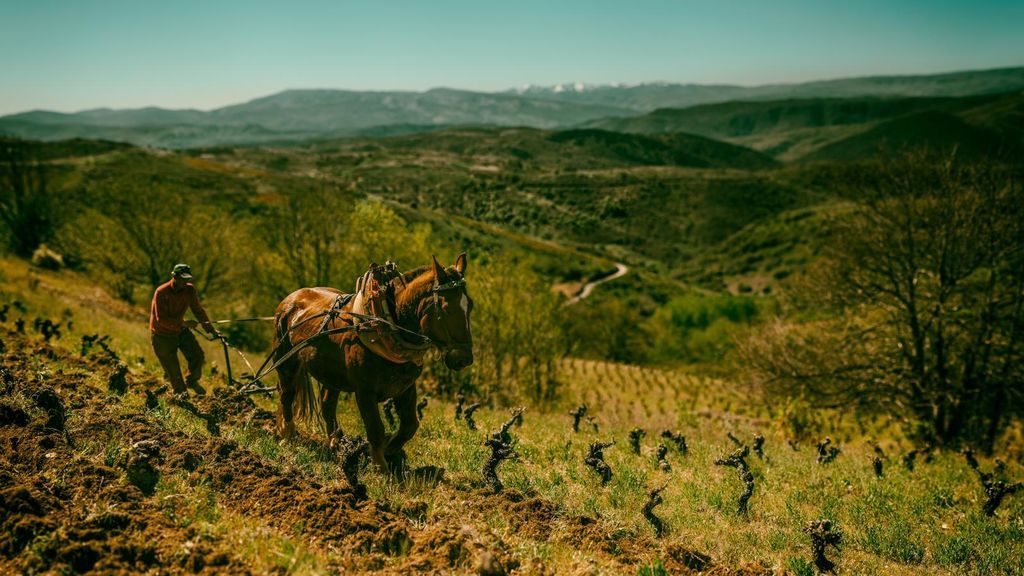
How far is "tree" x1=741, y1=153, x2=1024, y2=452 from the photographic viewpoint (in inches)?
694

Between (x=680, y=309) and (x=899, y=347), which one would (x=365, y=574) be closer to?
(x=899, y=347)

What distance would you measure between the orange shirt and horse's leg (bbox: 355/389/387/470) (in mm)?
4018

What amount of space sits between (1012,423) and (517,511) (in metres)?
21.8

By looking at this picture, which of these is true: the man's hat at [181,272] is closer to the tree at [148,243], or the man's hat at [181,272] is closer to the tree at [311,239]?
the tree at [311,239]

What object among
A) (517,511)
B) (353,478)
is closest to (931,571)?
(517,511)

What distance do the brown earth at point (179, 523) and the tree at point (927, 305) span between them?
16.9m

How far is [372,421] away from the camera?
704 cm

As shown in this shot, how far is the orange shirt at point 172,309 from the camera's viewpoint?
30.7ft

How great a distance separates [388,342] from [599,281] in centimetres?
8571

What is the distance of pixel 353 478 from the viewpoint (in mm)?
6176

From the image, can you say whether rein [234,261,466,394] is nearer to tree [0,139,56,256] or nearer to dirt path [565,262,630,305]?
tree [0,139,56,256]

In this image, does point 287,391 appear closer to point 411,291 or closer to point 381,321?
point 381,321

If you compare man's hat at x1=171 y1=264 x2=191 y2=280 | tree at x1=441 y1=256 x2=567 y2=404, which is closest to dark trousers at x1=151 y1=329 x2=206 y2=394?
man's hat at x1=171 y1=264 x2=191 y2=280

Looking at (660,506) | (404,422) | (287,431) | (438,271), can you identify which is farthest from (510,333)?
(438,271)
